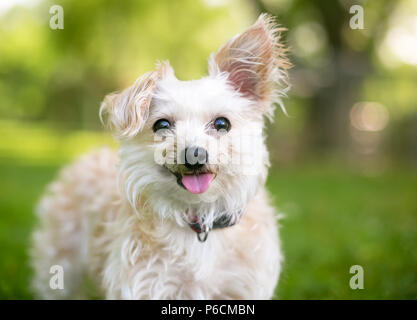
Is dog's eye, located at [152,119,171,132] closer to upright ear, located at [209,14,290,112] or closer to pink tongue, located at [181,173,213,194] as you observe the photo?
pink tongue, located at [181,173,213,194]

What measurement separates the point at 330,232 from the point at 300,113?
32.6 ft

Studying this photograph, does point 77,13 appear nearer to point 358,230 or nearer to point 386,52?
point 386,52

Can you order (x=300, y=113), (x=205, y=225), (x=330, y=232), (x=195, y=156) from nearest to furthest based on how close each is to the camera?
(x=195, y=156) → (x=205, y=225) → (x=330, y=232) → (x=300, y=113)

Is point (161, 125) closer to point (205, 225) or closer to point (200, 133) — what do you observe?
point (200, 133)

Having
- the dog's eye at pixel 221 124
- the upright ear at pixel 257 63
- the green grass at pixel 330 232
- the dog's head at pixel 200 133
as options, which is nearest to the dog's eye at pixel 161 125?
the dog's head at pixel 200 133

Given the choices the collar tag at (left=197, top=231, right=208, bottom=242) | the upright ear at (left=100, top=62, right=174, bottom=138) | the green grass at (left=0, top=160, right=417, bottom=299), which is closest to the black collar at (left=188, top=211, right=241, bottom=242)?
the collar tag at (left=197, top=231, right=208, bottom=242)

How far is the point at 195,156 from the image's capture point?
2.58 m

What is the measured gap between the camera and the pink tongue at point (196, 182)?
8.77ft

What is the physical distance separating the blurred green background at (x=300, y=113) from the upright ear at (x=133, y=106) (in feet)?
4.72

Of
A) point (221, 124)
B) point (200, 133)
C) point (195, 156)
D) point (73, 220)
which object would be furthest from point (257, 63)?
point (73, 220)

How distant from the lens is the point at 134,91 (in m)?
2.77

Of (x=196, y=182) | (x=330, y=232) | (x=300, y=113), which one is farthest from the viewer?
(x=300, y=113)

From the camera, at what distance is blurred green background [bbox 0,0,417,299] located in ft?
17.4
